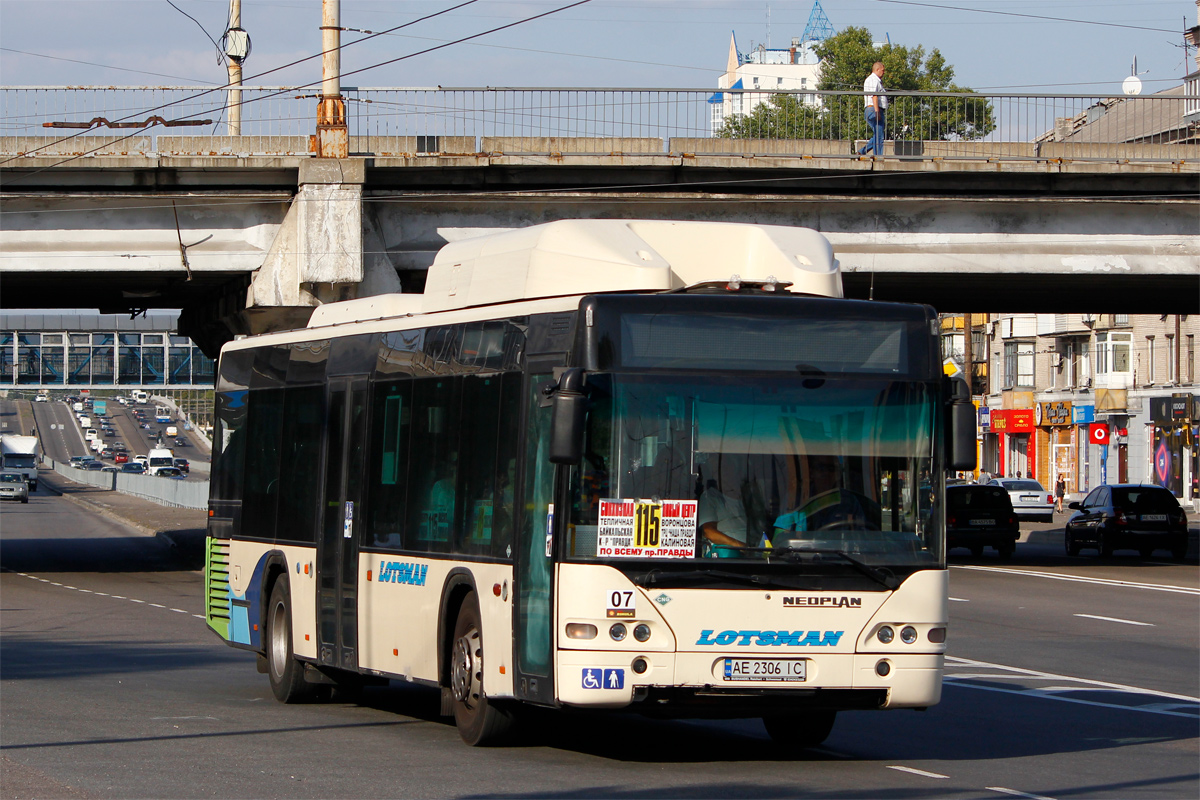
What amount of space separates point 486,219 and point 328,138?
8.91ft

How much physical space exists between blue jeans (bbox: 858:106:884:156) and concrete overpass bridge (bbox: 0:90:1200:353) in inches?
13.1

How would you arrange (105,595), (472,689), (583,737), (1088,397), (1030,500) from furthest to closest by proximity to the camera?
(1088,397) → (1030,500) → (105,595) → (583,737) → (472,689)

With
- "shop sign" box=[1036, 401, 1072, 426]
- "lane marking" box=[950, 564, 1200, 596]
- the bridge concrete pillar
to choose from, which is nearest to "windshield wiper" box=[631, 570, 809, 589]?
the bridge concrete pillar

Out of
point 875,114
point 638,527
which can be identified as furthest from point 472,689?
Answer: point 875,114

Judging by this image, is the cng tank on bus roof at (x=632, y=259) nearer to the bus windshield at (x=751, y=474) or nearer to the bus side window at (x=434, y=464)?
the bus side window at (x=434, y=464)

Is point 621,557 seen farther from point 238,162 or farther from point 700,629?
point 238,162

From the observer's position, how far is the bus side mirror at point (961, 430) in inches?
378

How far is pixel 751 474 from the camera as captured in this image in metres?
9.37

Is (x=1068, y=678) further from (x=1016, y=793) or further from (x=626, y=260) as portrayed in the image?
(x=626, y=260)

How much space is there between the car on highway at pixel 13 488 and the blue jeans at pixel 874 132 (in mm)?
62146

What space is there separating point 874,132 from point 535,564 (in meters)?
19.3

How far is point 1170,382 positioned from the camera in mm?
64750

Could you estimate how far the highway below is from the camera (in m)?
8.85

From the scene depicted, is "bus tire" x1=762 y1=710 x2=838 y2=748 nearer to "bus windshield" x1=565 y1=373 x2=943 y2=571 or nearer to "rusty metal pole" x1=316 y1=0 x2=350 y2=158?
"bus windshield" x1=565 y1=373 x2=943 y2=571
